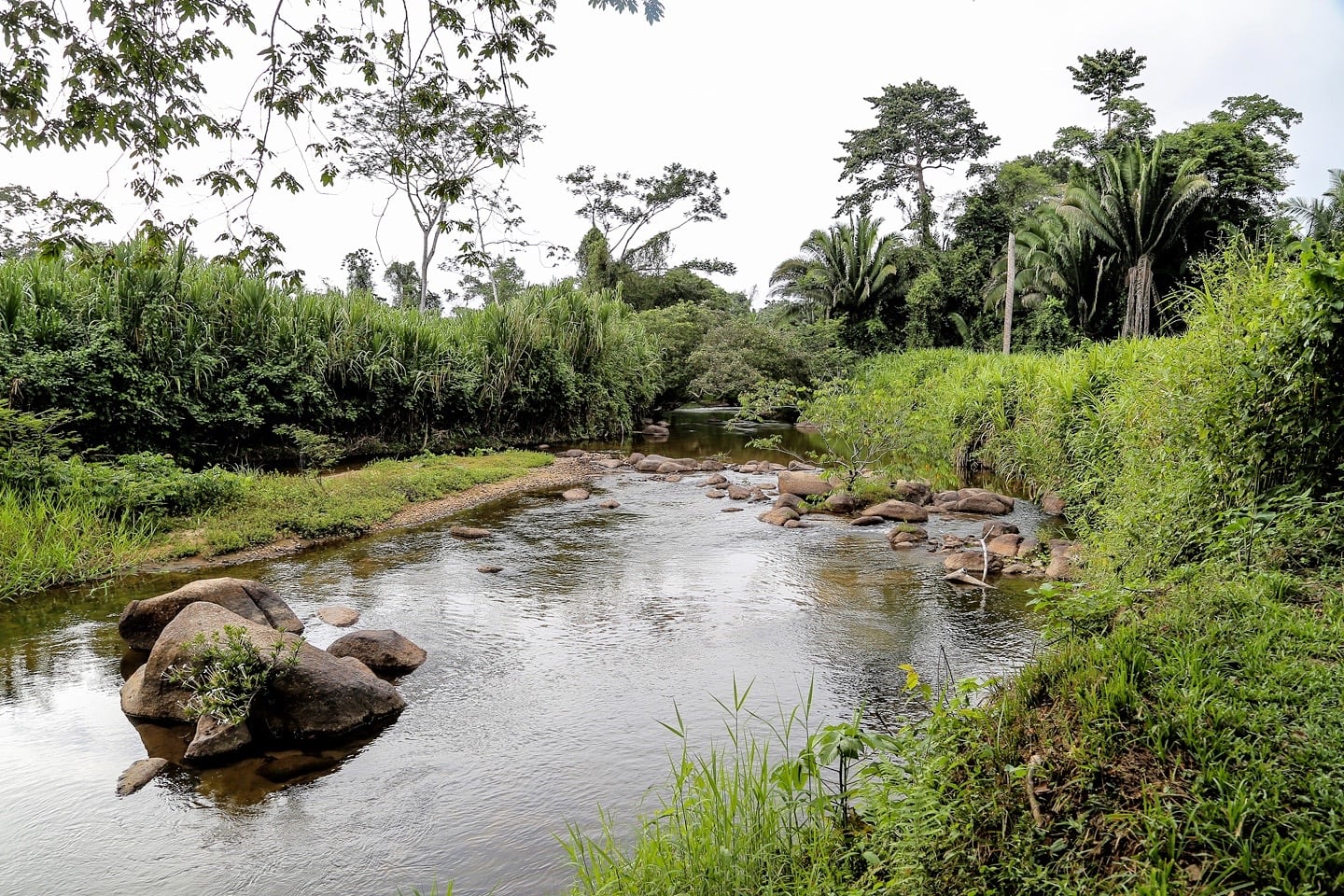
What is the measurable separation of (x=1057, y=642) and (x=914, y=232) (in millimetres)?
35455

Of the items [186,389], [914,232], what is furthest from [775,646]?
[914,232]

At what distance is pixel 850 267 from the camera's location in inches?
1271

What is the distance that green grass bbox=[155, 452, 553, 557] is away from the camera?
8.34 meters

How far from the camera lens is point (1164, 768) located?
2.59 meters

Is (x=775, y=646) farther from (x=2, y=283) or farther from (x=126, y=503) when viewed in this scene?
(x=2, y=283)

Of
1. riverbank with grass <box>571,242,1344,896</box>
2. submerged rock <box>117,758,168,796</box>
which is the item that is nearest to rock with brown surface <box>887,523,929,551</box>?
riverbank with grass <box>571,242,1344,896</box>

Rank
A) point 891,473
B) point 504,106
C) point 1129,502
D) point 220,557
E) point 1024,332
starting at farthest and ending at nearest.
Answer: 1. point 1024,332
2. point 891,473
3. point 220,557
4. point 1129,502
5. point 504,106

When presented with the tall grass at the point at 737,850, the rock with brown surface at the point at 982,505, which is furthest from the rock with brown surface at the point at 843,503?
the tall grass at the point at 737,850

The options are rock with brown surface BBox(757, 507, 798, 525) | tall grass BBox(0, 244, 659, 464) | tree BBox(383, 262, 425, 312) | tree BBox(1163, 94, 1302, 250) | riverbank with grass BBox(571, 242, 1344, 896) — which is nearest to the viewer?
riverbank with grass BBox(571, 242, 1344, 896)

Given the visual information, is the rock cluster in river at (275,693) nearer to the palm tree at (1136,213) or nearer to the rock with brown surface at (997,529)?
the rock with brown surface at (997,529)

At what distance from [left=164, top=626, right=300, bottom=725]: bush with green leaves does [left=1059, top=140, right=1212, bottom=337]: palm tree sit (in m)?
24.9

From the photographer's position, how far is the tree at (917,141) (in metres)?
35.1

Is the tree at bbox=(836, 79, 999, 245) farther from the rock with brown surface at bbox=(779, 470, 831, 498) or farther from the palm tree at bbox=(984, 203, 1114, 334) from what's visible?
the rock with brown surface at bbox=(779, 470, 831, 498)

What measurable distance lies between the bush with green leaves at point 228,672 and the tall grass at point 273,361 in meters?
2.24
